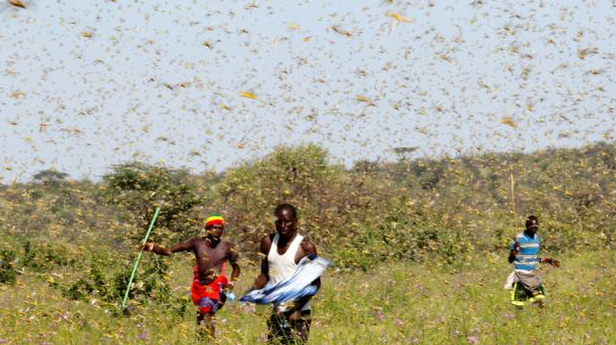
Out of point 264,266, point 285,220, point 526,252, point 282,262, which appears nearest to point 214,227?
point 264,266

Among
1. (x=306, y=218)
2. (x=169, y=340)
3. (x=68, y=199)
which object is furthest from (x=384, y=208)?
(x=68, y=199)

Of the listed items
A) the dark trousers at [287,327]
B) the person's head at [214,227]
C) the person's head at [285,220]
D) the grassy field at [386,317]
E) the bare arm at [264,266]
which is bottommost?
the grassy field at [386,317]

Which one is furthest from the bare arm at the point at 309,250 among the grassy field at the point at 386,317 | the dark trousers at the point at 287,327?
Answer: the grassy field at the point at 386,317

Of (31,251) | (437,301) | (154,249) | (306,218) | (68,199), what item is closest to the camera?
(154,249)

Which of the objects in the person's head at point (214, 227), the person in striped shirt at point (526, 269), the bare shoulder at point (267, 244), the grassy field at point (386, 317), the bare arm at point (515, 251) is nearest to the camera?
the bare shoulder at point (267, 244)

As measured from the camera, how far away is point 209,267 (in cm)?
992

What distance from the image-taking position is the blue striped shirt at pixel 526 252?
12.7 m

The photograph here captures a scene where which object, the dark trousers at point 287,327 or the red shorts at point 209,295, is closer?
the dark trousers at point 287,327

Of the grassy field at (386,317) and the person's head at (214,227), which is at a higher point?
the person's head at (214,227)

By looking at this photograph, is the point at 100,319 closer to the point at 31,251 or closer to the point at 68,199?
the point at 31,251

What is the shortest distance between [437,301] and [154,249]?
4.91 metres

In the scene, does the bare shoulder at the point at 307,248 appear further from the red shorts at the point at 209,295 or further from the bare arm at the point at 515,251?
the bare arm at the point at 515,251

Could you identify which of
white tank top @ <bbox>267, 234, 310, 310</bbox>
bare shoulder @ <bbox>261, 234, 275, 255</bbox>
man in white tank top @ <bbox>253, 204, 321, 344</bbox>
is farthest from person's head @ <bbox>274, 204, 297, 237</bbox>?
bare shoulder @ <bbox>261, 234, 275, 255</bbox>

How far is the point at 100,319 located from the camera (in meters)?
10.6
